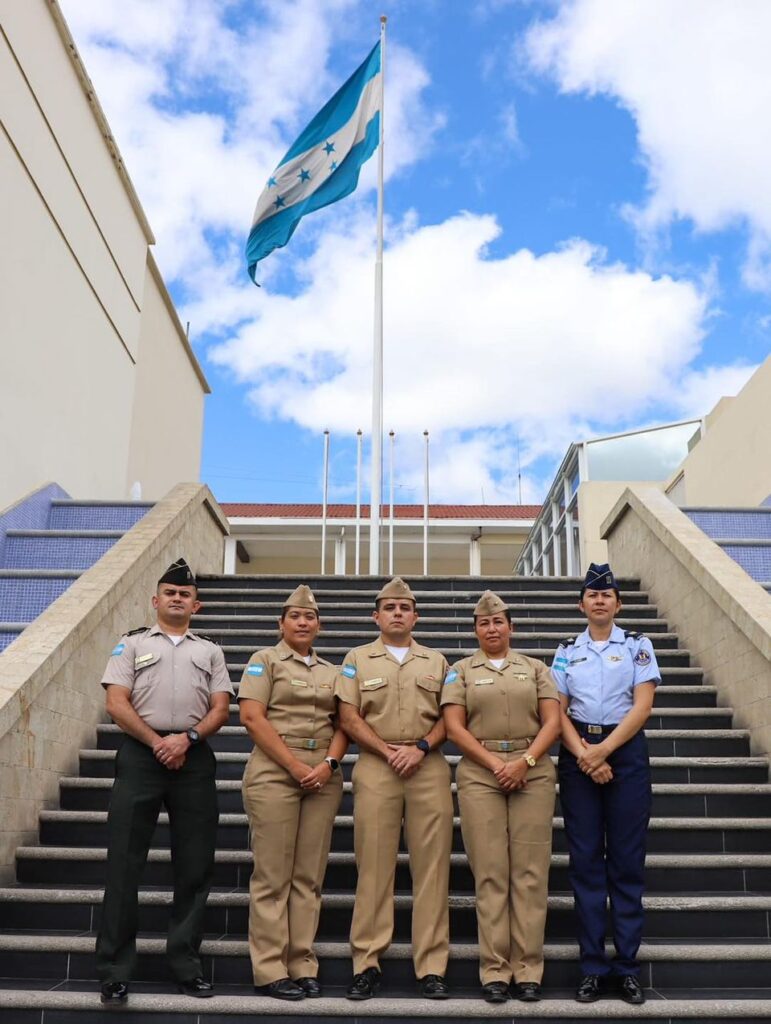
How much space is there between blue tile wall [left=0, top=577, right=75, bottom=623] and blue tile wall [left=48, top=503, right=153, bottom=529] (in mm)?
1966

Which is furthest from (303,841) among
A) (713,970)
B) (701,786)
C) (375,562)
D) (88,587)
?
(375,562)

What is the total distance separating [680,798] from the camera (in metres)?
4.79

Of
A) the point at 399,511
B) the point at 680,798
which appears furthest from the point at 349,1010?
the point at 399,511

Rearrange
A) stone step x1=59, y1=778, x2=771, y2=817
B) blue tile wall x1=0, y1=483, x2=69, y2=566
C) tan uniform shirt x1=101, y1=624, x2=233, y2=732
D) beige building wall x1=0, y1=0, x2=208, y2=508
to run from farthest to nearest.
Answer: beige building wall x1=0, y1=0, x2=208, y2=508 < blue tile wall x1=0, y1=483, x2=69, y2=566 < stone step x1=59, y1=778, x2=771, y2=817 < tan uniform shirt x1=101, y1=624, x2=233, y2=732

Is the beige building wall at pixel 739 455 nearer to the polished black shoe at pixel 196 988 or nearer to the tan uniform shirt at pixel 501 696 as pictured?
the tan uniform shirt at pixel 501 696

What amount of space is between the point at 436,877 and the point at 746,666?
8.27 ft

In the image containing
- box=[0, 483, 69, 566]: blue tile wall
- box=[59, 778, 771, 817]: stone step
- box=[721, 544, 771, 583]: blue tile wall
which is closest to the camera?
box=[59, 778, 771, 817]: stone step

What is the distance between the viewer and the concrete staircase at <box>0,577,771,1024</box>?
3465 millimetres

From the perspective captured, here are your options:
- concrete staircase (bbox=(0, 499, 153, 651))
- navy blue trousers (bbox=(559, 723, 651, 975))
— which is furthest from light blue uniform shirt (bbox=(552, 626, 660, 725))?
concrete staircase (bbox=(0, 499, 153, 651))

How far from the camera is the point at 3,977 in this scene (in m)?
3.77

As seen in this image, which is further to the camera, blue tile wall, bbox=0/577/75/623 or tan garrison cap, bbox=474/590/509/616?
blue tile wall, bbox=0/577/75/623

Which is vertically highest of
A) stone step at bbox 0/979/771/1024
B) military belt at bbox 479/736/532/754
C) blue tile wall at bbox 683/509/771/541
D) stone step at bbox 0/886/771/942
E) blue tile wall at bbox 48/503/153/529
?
blue tile wall at bbox 48/503/153/529

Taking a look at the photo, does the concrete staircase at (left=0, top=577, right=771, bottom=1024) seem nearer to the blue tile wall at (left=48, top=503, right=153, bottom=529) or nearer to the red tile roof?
the blue tile wall at (left=48, top=503, right=153, bottom=529)

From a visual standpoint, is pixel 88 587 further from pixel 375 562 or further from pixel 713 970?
pixel 375 562
